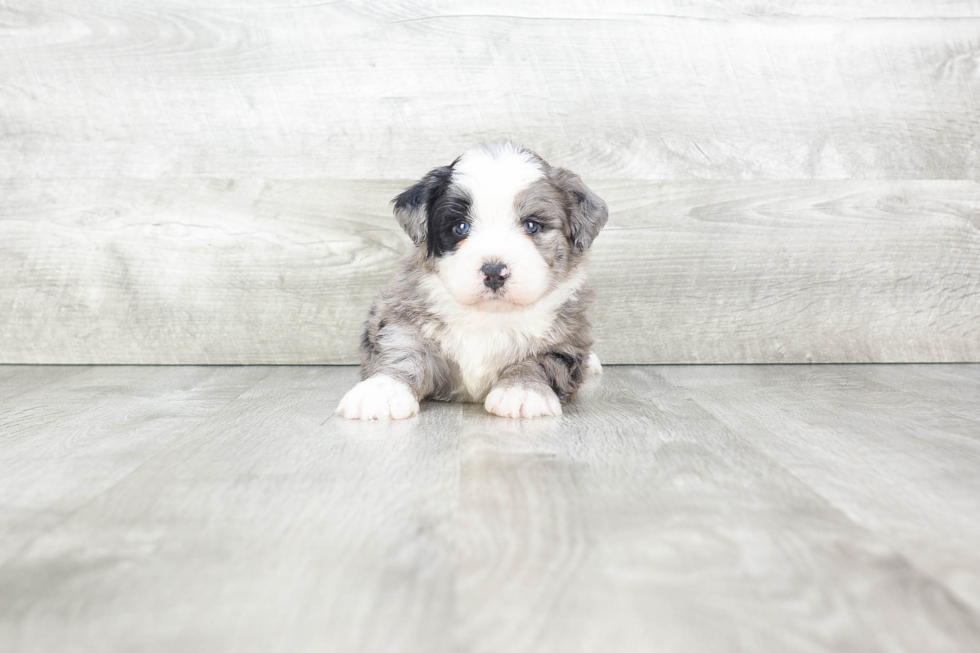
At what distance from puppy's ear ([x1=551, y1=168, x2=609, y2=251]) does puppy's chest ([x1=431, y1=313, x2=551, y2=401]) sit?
0.26 metres

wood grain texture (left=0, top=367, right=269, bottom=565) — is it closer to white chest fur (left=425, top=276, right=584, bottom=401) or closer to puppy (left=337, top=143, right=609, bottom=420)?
puppy (left=337, top=143, right=609, bottom=420)

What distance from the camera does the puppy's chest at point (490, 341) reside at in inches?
87.7

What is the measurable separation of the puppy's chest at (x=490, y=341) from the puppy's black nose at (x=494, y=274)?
0.21m

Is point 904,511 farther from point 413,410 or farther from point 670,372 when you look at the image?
point 670,372

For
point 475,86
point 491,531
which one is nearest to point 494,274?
point 491,531

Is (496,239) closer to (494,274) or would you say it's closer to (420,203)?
(494,274)

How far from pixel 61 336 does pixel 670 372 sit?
2.39 m

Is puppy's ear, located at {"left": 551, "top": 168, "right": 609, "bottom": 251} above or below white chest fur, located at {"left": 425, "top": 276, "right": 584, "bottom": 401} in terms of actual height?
above

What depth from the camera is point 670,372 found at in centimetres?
296

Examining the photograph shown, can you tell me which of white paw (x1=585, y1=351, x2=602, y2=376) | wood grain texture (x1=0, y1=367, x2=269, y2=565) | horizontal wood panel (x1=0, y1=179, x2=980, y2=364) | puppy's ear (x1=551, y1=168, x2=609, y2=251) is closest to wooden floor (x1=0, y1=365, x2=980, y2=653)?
wood grain texture (x1=0, y1=367, x2=269, y2=565)

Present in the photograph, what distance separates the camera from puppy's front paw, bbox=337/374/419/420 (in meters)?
1.99

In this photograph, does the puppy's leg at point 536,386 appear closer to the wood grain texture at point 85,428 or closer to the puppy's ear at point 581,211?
the puppy's ear at point 581,211

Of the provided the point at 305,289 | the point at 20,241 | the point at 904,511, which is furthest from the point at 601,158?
the point at 20,241

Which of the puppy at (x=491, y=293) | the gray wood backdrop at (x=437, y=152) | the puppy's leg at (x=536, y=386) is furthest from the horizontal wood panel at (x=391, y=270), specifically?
the puppy's leg at (x=536, y=386)
